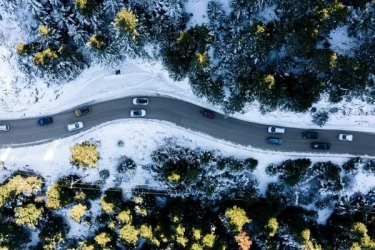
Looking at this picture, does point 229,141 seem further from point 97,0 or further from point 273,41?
point 97,0

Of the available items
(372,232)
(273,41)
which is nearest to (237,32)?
(273,41)

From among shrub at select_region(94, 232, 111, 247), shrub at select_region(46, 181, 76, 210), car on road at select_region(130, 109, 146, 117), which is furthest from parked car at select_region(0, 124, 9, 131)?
shrub at select_region(94, 232, 111, 247)

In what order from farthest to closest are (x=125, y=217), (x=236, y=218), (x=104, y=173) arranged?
1. (x=104, y=173)
2. (x=125, y=217)
3. (x=236, y=218)

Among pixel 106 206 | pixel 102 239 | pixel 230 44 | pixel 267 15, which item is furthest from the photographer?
pixel 102 239

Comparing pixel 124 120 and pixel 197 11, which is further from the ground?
pixel 197 11

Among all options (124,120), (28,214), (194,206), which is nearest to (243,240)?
(194,206)

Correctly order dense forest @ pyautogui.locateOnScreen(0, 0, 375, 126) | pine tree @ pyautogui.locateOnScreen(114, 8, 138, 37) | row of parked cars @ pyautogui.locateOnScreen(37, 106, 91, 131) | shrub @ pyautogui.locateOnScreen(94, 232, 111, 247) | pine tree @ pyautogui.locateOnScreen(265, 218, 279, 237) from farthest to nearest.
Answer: shrub @ pyautogui.locateOnScreen(94, 232, 111, 247) → row of parked cars @ pyautogui.locateOnScreen(37, 106, 91, 131) → pine tree @ pyautogui.locateOnScreen(265, 218, 279, 237) → dense forest @ pyautogui.locateOnScreen(0, 0, 375, 126) → pine tree @ pyautogui.locateOnScreen(114, 8, 138, 37)

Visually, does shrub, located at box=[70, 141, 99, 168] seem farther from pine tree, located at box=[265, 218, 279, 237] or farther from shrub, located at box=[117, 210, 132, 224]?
pine tree, located at box=[265, 218, 279, 237]

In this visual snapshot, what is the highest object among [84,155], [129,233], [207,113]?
[207,113]

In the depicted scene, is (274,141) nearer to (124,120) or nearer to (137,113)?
(137,113)
